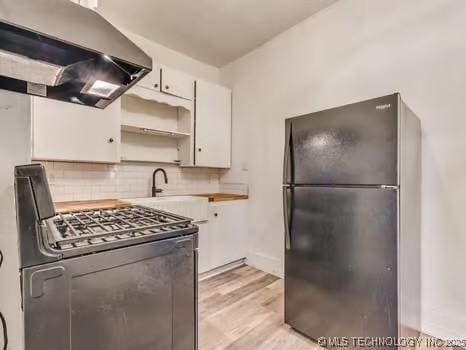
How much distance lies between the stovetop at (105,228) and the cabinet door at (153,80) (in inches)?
65.2

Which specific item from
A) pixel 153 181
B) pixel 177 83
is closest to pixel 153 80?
pixel 177 83

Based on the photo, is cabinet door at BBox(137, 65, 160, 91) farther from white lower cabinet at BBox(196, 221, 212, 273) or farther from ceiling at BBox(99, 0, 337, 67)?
white lower cabinet at BBox(196, 221, 212, 273)

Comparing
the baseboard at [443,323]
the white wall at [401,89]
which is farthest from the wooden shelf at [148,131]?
the baseboard at [443,323]

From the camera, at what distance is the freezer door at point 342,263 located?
134 cm

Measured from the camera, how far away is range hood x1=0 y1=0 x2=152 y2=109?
71cm

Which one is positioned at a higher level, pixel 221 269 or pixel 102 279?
pixel 102 279

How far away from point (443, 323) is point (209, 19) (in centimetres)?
323

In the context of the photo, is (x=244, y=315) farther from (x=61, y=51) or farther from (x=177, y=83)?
(x=177, y=83)

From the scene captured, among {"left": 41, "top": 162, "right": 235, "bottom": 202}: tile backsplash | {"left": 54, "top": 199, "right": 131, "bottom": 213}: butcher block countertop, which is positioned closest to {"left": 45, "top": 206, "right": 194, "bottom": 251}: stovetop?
{"left": 54, "top": 199, "right": 131, "bottom": 213}: butcher block countertop

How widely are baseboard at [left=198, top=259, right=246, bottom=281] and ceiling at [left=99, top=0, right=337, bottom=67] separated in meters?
2.68

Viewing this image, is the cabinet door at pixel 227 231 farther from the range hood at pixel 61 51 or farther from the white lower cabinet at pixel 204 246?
the range hood at pixel 61 51

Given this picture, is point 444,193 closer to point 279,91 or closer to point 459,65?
point 459,65

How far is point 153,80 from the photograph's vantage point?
101 inches

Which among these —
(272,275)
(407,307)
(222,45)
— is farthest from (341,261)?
(222,45)
